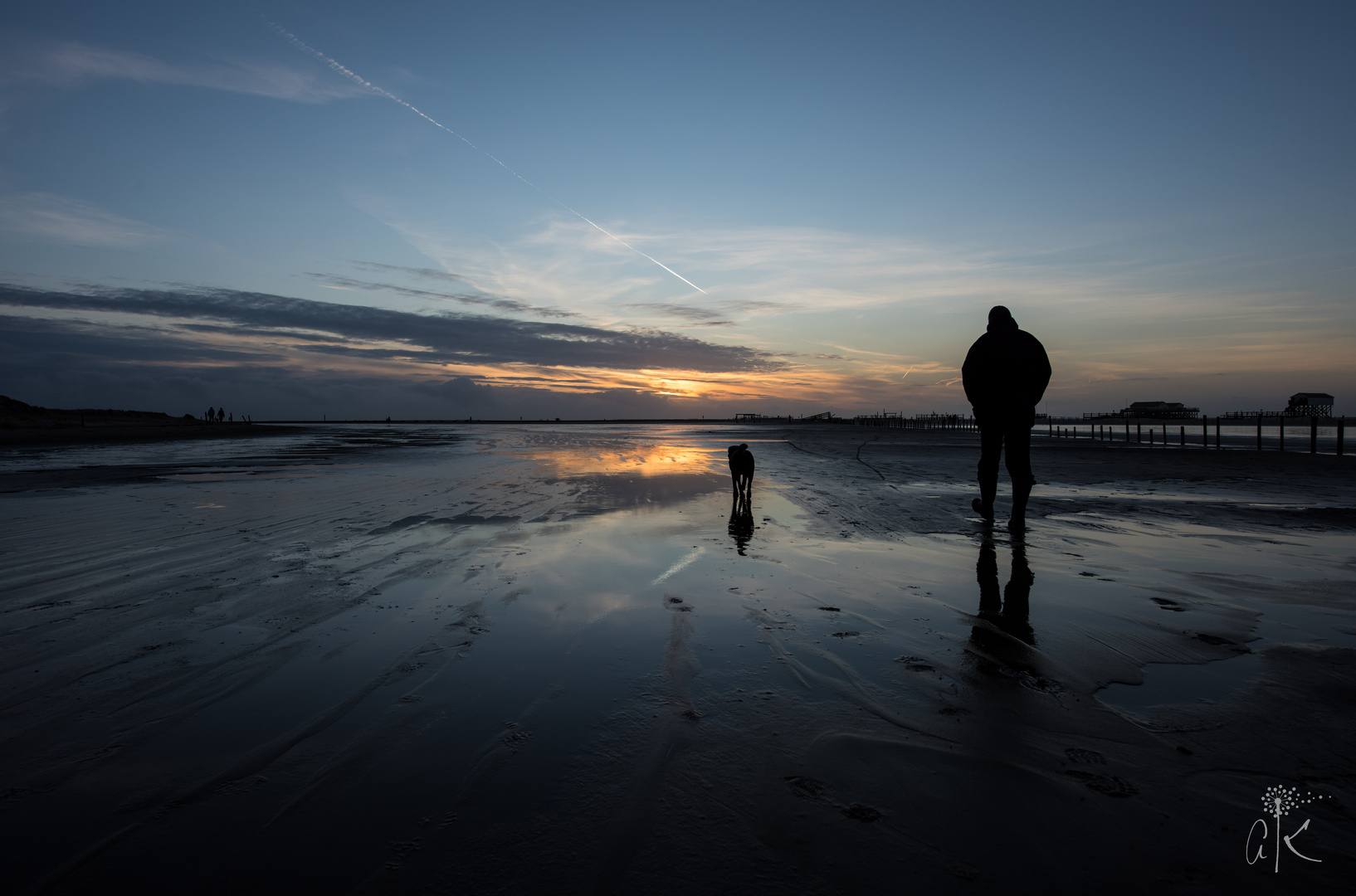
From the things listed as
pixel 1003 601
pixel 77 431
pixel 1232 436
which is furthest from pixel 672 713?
pixel 1232 436

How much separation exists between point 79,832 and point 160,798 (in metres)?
0.24

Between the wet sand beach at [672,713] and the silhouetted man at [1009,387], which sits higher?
the silhouetted man at [1009,387]

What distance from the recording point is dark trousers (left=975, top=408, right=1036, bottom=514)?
787 cm

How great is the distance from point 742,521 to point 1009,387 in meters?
4.16

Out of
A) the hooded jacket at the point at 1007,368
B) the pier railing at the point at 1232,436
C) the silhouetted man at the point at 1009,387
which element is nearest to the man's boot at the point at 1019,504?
the silhouetted man at the point at 1009,387

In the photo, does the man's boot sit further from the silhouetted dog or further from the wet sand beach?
the silhouetted dog

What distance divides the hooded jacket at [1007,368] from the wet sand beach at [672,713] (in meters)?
1.88

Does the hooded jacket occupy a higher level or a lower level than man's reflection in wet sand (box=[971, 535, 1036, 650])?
higher

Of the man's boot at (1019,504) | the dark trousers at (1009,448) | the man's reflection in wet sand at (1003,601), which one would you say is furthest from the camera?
the man's boot at (1019,504)

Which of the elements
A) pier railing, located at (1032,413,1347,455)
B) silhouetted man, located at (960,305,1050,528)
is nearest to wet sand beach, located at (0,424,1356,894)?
silhouetted man, located at (960,305,1050,528)

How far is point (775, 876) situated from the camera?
6.52 ft

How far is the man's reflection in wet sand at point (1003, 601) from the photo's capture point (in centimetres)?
430

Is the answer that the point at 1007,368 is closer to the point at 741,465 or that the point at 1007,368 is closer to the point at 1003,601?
the point at 1003,601

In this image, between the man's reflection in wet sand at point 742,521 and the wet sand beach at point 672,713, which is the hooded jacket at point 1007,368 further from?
the man's reflection in wet sand at point 742,521
